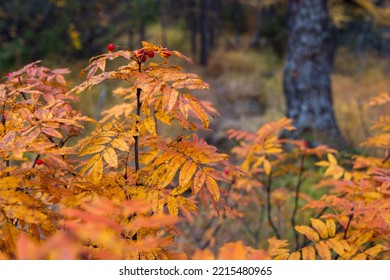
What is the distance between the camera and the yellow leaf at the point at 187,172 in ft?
4.97

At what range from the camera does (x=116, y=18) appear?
10312 millimetres

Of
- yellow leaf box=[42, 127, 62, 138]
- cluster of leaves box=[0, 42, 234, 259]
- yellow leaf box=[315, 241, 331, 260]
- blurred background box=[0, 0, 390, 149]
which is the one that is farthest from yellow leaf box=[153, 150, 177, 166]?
blurred background box=[0, 0, 390, 149]

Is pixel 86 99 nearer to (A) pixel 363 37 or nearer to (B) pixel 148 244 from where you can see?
(B) pixel 148 244

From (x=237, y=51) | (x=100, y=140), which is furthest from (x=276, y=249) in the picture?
(x=237, y=51)

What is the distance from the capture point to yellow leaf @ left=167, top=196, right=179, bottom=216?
154cm

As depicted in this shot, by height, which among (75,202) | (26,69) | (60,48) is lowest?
(60,48)

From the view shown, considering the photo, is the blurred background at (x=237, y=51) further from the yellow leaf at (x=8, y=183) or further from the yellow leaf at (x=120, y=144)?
the yellow leaf at (x=8, y=183)

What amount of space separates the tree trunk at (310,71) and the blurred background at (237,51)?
0.04 feet

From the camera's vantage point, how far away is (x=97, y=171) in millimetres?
1517

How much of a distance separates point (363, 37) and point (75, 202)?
18227mm

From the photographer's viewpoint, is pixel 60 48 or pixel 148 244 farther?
pixel 60 48

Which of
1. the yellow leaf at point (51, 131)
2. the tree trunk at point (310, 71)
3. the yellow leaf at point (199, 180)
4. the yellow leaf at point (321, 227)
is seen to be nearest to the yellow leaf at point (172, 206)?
the yellow leaf at point (199, 180)
